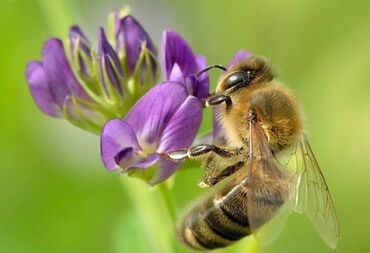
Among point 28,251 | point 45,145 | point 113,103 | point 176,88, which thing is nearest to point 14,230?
point 28,251

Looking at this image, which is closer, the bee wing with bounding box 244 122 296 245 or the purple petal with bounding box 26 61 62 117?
the bee wing with bounding box 244 122 296 245

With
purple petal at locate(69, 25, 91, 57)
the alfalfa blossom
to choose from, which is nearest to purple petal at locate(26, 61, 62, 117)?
the alfalfa blossom

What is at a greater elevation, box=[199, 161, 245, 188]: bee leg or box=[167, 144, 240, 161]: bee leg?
box=[167, 144, 240, 161]: bee leg

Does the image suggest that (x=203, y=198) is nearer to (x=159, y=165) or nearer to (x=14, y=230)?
(x=159, y=165)

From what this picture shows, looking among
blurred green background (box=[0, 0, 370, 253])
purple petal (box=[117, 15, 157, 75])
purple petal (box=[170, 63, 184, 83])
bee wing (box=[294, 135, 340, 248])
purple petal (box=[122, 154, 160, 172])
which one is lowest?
blurred green background (box=[0, 0, 370, 253])

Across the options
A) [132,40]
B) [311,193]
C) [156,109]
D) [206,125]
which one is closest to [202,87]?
[156,109]

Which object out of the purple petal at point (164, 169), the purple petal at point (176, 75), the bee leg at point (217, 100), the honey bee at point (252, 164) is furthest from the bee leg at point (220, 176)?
the purple petal at point (176, 75)

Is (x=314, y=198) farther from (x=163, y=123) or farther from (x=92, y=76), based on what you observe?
(x=92, y=76)

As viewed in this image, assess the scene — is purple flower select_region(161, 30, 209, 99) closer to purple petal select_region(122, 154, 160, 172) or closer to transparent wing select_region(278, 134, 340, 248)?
purple petal select_region(122, 154, 160, 172)
